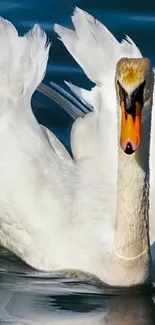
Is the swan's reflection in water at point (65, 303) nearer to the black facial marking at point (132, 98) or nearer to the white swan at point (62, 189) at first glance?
the white swan at point (62, 189)

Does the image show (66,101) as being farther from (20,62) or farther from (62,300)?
(62,300)

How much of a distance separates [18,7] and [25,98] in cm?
377

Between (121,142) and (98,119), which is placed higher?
(121,142)

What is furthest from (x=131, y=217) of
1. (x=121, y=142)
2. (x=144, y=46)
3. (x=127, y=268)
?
(x=144, y=46)

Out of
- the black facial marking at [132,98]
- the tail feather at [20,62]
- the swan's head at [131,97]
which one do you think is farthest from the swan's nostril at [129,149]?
the tail feather at [20,62]

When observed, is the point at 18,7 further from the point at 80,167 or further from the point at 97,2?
the point at 80,167

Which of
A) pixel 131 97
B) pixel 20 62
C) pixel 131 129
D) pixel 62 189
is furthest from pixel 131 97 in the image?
pixel 20 62

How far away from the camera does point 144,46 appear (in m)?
11.6

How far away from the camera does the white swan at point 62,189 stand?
7.64 metres

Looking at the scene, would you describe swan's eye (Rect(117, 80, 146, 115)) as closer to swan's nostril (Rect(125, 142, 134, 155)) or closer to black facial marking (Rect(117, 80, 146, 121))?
black facial marking (Rect(117, 80, 146, 121))

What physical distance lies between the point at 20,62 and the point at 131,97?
1.92 metres

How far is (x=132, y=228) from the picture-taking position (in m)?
7.61

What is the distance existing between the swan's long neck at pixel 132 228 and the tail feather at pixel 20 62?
51.1 inches

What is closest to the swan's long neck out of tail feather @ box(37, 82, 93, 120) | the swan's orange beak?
the swan's orange beak
